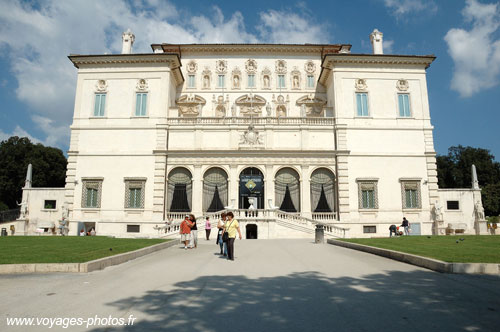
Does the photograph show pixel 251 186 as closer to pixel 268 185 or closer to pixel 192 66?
pixel 268 185

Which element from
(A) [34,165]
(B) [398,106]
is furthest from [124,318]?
(A) [34,165]

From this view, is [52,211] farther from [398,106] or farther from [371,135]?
[398,106]

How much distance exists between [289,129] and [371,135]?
7821 mm

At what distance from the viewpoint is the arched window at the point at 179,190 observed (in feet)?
103

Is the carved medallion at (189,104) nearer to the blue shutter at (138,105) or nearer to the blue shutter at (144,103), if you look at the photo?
the blue shutter at (144,103)

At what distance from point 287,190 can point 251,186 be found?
3.43 meters

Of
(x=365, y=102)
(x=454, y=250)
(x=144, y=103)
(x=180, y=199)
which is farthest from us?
(x=365, y=102)

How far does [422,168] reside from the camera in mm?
31406

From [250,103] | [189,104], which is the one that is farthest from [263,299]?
[189,104]

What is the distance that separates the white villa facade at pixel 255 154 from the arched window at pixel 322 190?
94mm

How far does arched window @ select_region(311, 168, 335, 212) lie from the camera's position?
1232 inches

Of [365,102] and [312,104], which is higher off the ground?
[312,104]

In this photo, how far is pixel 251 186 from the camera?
31.6m

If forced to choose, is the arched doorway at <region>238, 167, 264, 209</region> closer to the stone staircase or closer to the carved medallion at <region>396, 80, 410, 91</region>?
the stone staircase
